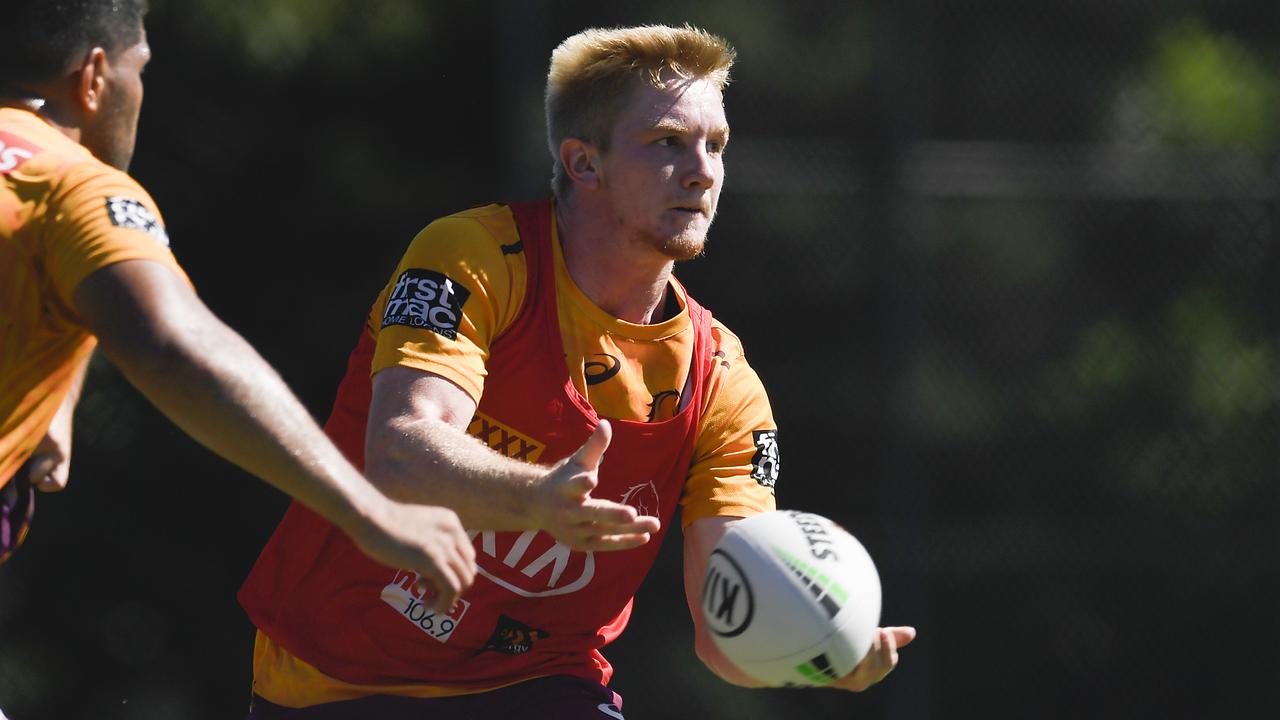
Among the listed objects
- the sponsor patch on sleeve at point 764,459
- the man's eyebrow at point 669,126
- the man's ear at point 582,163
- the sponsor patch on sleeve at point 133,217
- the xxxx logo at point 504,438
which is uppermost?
the man's eyebrow at point 669,126

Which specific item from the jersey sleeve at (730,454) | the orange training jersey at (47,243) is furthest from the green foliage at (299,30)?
the orange training jersey at (47,243)

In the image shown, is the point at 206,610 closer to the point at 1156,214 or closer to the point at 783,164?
the point at 783,164

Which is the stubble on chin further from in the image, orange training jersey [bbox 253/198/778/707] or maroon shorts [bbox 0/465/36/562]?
maroon shorts [bbox 0/465/36/562]

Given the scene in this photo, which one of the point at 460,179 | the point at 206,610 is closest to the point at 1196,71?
the point at 460,179

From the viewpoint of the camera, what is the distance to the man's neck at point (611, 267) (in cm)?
373

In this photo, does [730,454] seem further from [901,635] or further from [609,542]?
[609,542]

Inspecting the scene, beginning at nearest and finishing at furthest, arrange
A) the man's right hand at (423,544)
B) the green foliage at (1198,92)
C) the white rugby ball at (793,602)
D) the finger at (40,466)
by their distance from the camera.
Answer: the man's right hand at (423,544) → the finger at (40,466) → the white rugby ball at (793,602) → the green foliage at (1198,92)

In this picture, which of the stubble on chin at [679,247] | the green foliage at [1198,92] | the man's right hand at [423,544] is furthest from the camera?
the green foliage at [1198,92]

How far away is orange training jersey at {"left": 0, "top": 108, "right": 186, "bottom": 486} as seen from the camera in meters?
2.37

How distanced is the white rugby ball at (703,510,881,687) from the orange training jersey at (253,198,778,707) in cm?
40

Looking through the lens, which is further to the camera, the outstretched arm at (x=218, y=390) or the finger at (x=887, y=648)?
the finger at (x=887, y=648)

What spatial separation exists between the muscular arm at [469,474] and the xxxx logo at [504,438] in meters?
0.24

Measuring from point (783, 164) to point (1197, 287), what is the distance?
2.12 m

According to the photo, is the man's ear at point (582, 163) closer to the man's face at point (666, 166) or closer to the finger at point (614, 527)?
the man's face at point (666, 166)
